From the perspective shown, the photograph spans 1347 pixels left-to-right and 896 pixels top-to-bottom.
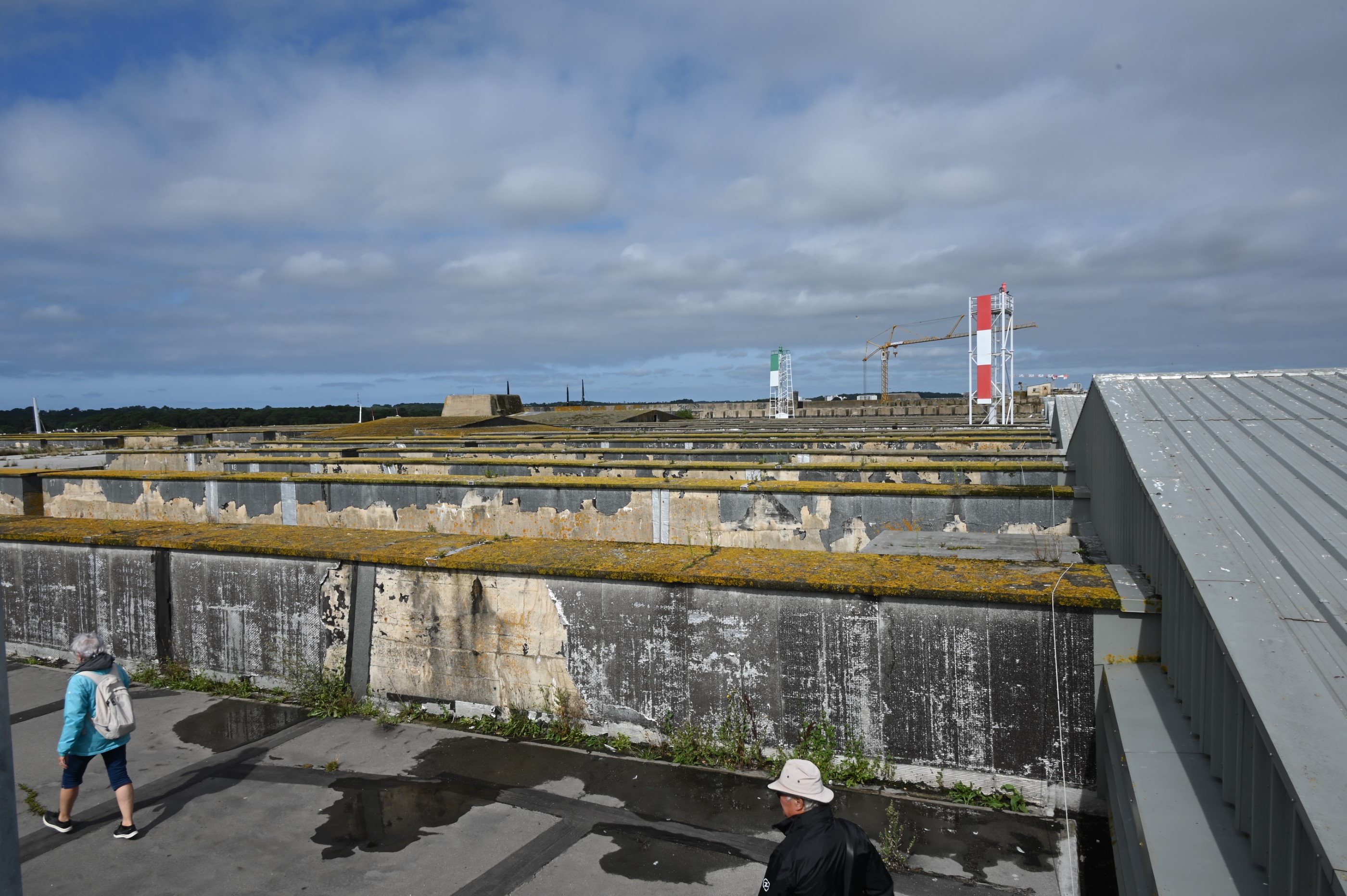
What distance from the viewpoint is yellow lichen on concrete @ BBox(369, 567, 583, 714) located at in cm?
498

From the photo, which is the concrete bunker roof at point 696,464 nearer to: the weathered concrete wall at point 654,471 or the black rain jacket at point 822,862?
the weathered concrete wall at point 654,471

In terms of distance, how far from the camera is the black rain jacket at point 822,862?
2590 millimetres

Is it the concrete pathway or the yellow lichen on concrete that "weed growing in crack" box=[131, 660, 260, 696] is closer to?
the concrete pathway

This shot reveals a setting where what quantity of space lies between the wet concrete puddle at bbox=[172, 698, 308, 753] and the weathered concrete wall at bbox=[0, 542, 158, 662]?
3.73 feet

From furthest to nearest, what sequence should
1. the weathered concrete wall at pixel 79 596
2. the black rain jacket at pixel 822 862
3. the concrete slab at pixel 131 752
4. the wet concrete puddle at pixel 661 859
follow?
the weathered concrete wall at pixel 79 596 < the concrete slab at pixel 131 752 < the wet concrete puddle at pixel 661 859 < the black rain jacket at pixel 822 862

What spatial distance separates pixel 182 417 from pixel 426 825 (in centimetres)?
8273

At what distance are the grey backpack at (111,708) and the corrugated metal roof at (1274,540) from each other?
5.03 m

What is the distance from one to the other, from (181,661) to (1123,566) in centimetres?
664

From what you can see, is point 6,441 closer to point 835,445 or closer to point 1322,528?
point 835,445

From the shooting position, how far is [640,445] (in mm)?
17953

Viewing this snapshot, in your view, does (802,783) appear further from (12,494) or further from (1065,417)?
(1065,417)

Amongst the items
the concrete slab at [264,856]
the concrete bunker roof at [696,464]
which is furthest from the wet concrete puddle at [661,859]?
the concrete bunker roof at [696,464]

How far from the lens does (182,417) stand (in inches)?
2876

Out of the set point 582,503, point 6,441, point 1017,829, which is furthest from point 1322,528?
point 6,441
